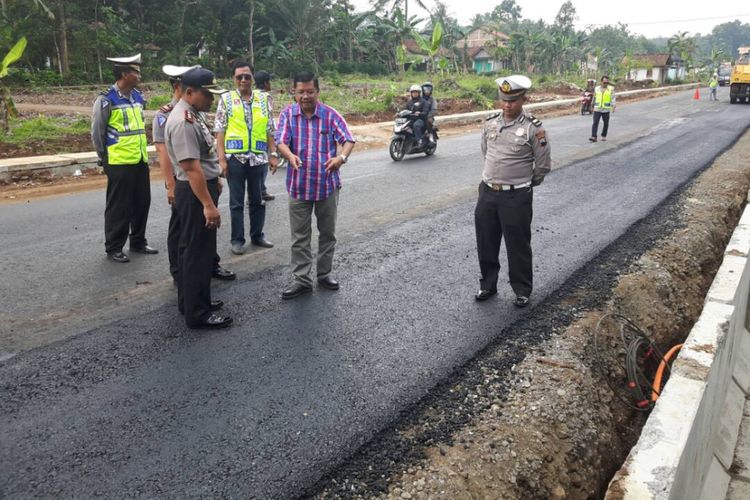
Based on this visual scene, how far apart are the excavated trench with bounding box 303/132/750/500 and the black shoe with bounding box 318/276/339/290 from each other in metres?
1.54

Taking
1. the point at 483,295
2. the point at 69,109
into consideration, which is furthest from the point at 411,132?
the point at 69,109

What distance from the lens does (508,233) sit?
4.71 meters

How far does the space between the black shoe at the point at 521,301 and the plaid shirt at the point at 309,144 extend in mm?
1818

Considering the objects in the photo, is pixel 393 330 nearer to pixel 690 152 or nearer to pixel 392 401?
pixel 392 401

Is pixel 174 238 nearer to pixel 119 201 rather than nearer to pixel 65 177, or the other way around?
pixel 119 201

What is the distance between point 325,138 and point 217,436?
104 inches

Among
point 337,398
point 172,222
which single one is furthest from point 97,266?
point 337,398

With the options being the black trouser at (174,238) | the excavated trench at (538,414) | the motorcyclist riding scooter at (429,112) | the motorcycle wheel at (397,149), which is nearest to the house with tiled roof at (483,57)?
the motorcyclist riding scooter at (429,112)

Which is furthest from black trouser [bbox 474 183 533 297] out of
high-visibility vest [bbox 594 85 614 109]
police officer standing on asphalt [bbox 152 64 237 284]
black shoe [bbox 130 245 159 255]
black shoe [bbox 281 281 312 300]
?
high-visibility vest [bbox 594 85 614 109]

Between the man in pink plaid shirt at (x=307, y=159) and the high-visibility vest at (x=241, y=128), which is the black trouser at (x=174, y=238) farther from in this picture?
the high-visibility vest at (x=241, y=128)

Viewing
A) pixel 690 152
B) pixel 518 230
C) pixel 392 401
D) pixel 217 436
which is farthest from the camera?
pixel 690 152

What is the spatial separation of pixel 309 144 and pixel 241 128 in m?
1.41

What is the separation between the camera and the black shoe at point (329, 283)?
197 inches

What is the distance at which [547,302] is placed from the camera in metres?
4.84
